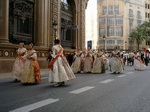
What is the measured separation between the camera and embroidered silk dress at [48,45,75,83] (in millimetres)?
10930

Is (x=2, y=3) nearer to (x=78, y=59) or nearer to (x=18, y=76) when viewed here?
(x=78, y=59)

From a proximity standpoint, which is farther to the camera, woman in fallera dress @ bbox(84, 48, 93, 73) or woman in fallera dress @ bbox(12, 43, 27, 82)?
woman in fallera dress @ bbox(84, 48, 93, 73)

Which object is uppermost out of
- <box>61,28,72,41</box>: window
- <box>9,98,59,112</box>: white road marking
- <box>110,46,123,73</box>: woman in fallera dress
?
<box>61,28,72,41</box>: window

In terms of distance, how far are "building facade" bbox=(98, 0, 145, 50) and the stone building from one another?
186 ft

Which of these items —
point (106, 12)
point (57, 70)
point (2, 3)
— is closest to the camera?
point (57, 70)

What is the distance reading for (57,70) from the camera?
11.0m

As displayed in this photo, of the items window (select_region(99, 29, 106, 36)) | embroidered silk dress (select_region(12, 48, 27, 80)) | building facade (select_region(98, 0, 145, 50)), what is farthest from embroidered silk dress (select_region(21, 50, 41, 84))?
window (select_region(99, 29, 106, 36))

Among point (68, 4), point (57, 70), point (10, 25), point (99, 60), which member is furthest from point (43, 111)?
point (68, 4)

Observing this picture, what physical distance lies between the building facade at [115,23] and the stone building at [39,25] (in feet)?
Result: 186

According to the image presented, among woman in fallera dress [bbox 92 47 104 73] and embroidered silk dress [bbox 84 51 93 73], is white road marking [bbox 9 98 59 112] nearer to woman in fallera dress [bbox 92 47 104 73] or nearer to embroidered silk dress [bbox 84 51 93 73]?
woman in fallera dress [bbox 92 47 104 73]

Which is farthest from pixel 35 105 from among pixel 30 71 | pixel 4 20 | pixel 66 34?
pixel 66 34

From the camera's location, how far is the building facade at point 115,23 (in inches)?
3541

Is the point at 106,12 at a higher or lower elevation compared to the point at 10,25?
higher

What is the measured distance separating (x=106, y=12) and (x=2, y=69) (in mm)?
75945
